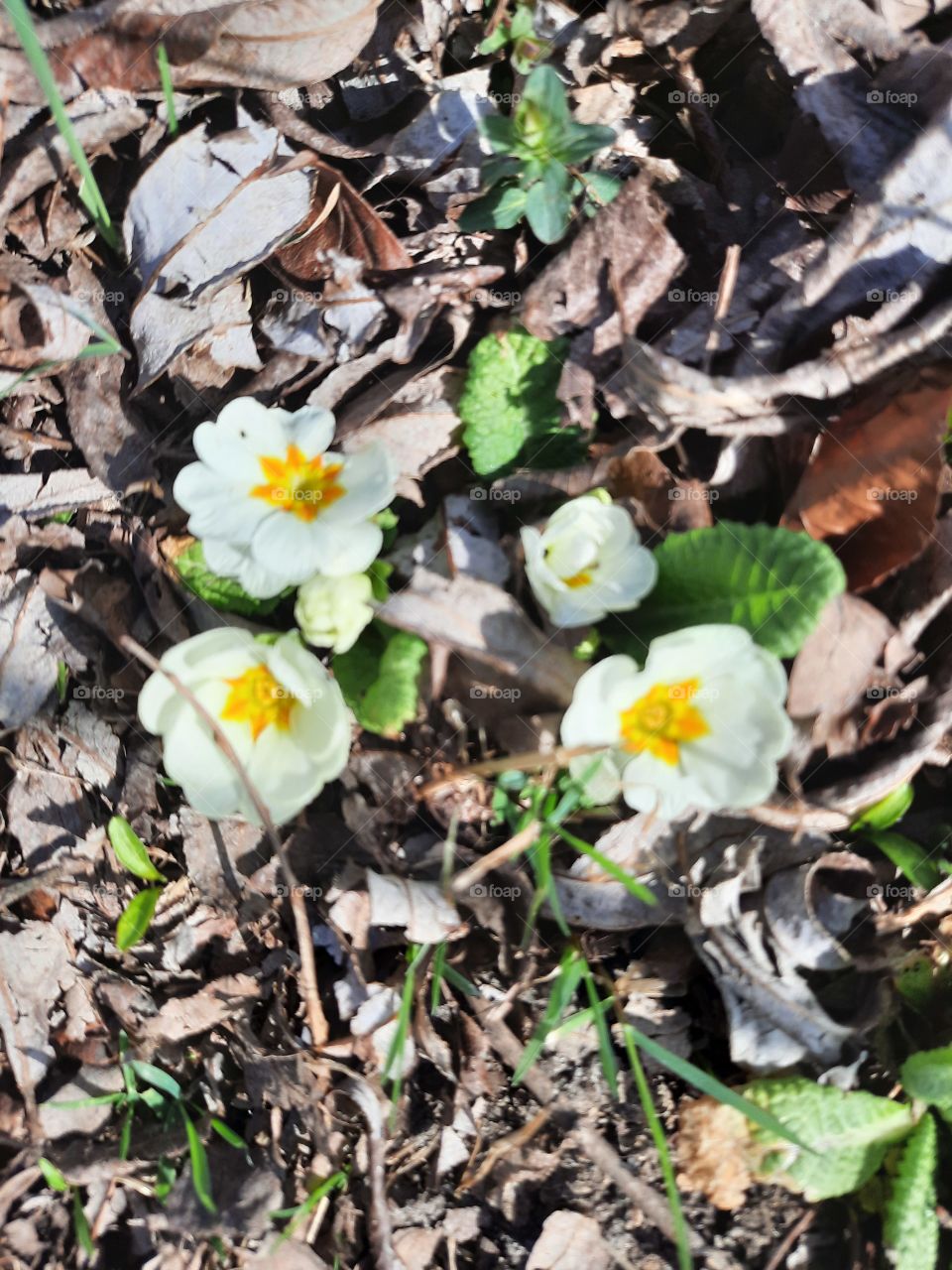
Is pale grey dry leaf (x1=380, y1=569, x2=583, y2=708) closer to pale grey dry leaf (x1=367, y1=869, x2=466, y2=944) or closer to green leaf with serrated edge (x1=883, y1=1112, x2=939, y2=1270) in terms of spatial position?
pale grey dry leaf (x1=367, y1=869, x2=466, y2=944)

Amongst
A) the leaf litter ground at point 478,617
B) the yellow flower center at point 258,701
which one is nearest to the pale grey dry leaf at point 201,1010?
the leaf litter ground at point 478,617

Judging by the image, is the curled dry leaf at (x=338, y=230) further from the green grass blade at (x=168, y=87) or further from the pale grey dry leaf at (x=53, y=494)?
the pale grey dry leaf at (x=53, y=494)

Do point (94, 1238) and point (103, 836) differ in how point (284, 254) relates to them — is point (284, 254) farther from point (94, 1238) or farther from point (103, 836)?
point (94, 1238)

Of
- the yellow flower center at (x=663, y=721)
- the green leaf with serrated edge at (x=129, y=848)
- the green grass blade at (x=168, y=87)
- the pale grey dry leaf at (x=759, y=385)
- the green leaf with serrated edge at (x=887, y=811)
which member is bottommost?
the green leaf with serrated edge at (x=129, y=848)

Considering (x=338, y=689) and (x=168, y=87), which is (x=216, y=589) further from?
(x=168, y=87)

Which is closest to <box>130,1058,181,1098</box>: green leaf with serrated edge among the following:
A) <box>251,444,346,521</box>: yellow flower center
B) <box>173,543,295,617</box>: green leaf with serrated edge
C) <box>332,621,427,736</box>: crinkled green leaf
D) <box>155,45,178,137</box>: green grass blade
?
<box>332,621,427,736</box>: crinkled green leaf

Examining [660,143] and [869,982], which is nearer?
[869,982]

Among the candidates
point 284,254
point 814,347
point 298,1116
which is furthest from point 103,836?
point 814,347
